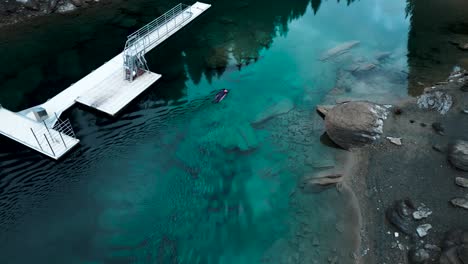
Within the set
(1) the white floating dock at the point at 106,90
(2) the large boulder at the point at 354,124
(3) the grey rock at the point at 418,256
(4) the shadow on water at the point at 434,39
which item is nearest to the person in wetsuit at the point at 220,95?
(1) the white floating dock at the point at 106,90

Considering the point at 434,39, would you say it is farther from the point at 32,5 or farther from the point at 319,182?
the point at 32,5

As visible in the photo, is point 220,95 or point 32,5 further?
point 32,5

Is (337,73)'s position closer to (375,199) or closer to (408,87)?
(408,87)

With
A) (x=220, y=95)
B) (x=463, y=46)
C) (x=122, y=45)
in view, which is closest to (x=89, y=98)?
(x=122, y=45)

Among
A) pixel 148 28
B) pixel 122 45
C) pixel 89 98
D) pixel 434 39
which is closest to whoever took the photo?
pixel 89 98

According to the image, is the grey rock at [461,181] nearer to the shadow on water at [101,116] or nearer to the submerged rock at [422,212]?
the submerged rock at [422,212]

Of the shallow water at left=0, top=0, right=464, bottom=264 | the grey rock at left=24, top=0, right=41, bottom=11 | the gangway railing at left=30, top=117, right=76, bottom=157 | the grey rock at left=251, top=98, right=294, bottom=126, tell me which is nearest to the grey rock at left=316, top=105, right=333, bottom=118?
the shallow water at left=0, top=0, right=464, bottom=264

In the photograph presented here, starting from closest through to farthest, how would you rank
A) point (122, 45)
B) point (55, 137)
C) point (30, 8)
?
point (55, 137)
point (122, 45)
point (30, 8)

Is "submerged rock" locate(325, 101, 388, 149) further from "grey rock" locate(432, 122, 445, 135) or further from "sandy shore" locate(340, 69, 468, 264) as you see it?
"grey rock" locate(432, 122, 445, 135)
